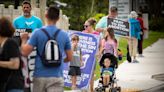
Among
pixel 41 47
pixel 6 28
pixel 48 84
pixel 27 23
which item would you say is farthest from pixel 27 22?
pixel 6 28

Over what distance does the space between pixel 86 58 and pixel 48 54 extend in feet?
18.2

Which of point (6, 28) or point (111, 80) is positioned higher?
point (6, 28)

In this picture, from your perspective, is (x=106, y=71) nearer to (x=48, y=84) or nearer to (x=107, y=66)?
(x=107, y=66)

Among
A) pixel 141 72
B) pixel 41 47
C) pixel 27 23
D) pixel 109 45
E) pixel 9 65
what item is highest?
pixel 27 23

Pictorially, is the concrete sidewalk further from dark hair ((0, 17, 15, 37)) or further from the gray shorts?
dark hair ((0, 17, 15, 37))

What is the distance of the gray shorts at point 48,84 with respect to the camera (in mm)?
8023

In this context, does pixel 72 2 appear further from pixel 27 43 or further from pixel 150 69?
pixel 27 43

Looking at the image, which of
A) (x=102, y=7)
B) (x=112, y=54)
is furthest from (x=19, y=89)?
(x=102, y=7)

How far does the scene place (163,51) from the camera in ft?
91.5

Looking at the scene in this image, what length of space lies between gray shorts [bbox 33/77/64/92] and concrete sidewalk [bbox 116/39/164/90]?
23.8 ft

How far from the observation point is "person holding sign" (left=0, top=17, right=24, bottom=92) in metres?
7.45

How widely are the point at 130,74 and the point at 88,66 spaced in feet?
16.5

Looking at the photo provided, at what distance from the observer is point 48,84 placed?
8.04 meters

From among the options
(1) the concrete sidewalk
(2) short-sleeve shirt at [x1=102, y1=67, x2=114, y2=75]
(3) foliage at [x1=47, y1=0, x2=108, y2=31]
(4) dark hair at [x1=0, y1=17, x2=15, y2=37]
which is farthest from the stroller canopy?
(3) foliage at [x1=47, y1=0, x2=108, y2=31]
